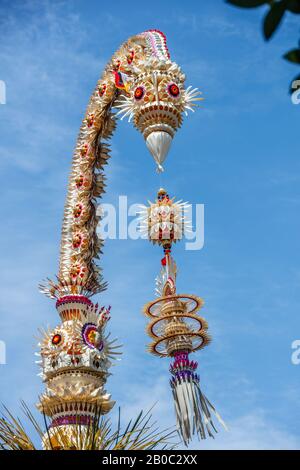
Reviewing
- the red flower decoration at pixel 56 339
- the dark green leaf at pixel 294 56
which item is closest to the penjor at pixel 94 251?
the red flower decoration at pixel 56 339

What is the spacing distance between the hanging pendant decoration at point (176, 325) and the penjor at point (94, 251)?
0.03 metres

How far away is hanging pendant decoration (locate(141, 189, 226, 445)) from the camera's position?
43.8 ft

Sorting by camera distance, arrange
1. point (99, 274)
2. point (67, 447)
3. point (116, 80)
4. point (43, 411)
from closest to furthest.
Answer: point (67, 447)
point (43, 411)
point (99, 274)
point (116, 80)

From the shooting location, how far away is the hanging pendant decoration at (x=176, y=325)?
525 inches

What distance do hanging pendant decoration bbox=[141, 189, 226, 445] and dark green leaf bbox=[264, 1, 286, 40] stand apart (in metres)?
11.8

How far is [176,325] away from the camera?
1404 centimetres

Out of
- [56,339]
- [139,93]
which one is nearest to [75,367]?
[56,339]

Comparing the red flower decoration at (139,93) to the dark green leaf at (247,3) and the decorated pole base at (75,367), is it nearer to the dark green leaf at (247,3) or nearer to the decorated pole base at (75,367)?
the decorated pole base at (75,367)

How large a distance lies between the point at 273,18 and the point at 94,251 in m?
13.6

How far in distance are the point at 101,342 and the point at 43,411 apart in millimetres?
1831

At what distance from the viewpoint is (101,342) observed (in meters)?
14.0

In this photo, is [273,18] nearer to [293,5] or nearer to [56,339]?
[293,5]

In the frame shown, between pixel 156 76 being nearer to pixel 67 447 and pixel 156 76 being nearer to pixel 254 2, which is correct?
pixel 67 447
